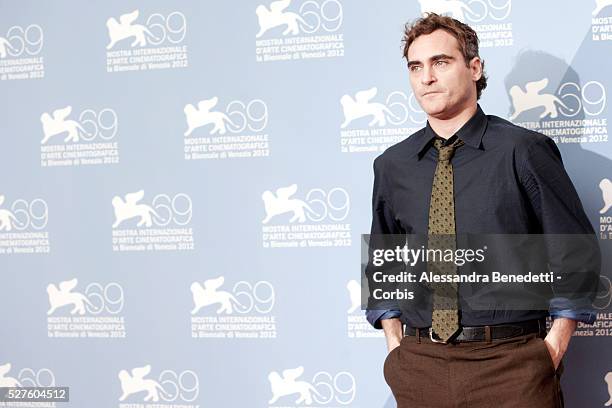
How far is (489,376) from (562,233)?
0.42 metres

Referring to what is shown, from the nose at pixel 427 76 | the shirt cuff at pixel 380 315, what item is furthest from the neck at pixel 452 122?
the shirt cuff at pixel 380 315

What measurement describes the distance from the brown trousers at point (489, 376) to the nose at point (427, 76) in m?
0.73

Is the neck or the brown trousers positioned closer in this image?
the brown trousers

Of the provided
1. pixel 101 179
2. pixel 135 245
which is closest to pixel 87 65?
pixel 101 179

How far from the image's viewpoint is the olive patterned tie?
2.14 meters

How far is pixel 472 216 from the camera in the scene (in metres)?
2.15

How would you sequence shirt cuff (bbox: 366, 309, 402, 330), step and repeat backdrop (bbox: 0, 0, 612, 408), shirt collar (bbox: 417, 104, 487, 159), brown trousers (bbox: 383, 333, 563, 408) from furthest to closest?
1. step and repeat backdrop (bbox: 0, 0, 612, 408)
2. shirt cuff (bbox: 366, 309, 402, 330)
3. shirt collar (bbox: 417, 104, 487, 159)
4. brown trousers (bbox: 383, 333, 563, 408)

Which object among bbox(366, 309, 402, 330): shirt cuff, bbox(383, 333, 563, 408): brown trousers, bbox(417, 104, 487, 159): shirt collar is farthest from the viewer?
bbox(366, 309, 402, 330): shirt cuff

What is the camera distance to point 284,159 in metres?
3.07

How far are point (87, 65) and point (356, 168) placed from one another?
4.04 ft

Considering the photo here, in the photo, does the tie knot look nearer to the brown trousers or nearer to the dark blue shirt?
the dark blue shirt

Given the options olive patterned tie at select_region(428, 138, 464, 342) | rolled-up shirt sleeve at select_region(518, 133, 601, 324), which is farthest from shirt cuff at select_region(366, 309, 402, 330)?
rolled-up shirt sleeve at select_region(518, 133, 601, 324)

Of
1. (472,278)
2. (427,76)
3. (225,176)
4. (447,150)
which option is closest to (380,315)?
(472,278)

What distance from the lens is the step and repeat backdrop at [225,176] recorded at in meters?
2.79
